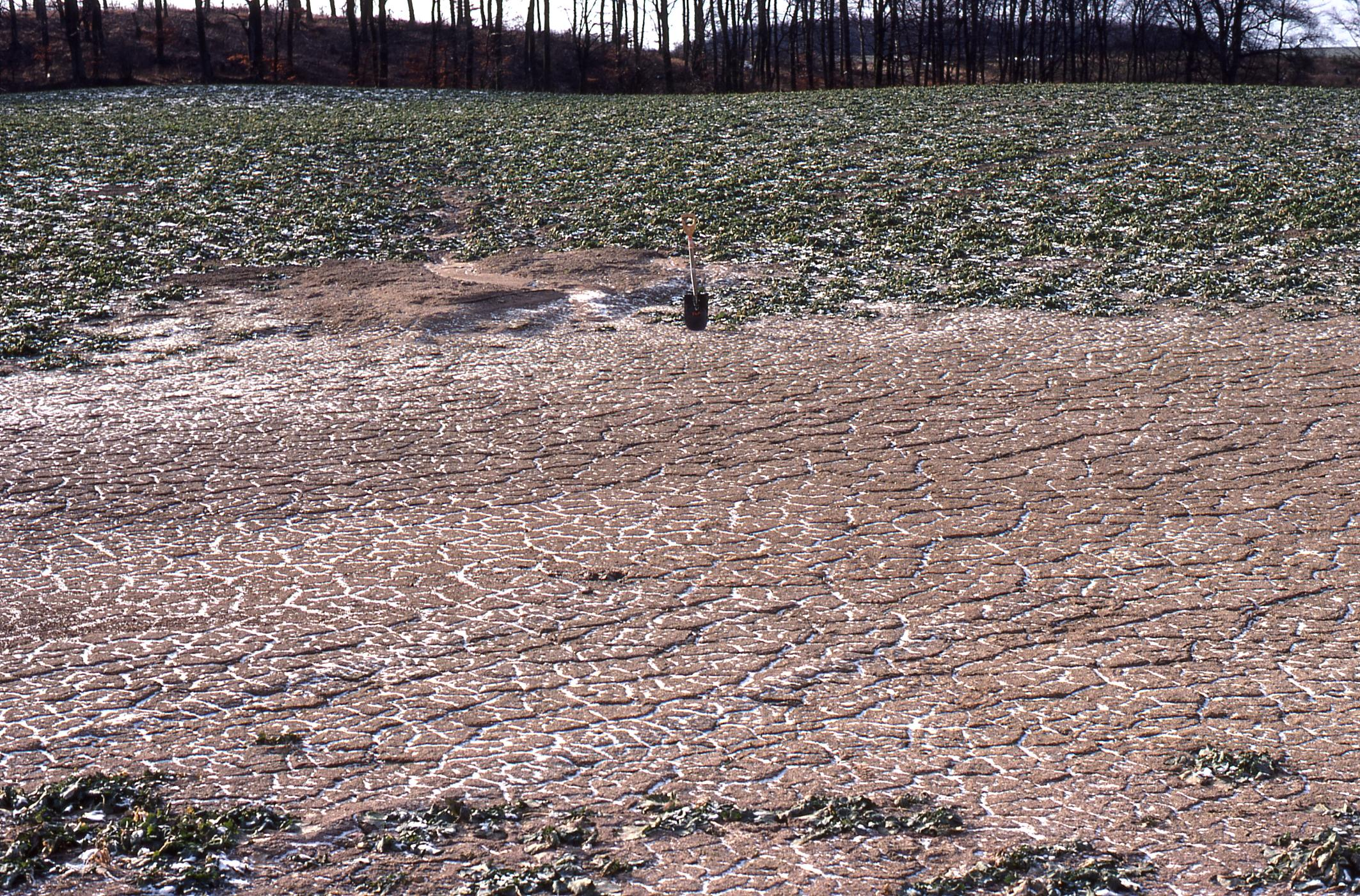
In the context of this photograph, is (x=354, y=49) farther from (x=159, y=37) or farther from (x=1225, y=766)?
(x=1225, y=766)

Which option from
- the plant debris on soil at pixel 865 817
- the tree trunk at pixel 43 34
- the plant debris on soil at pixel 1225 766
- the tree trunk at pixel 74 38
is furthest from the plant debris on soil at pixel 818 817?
the tree trunk at pixel 43 34

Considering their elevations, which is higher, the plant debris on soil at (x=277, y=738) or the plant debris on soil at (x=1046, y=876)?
the plant debris on soil at (x=277, y=738)

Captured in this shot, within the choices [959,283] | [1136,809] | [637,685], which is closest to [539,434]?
[637,685]

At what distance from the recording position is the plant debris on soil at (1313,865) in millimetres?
3467

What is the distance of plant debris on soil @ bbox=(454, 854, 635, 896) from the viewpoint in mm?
3557

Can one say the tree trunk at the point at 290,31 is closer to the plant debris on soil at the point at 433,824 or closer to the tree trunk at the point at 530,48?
→ the tree trunk at the point at 530,48

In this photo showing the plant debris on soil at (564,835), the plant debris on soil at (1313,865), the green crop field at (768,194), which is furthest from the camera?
the green crop field at (768,194)

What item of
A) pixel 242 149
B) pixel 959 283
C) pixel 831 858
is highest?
pixel 242 149

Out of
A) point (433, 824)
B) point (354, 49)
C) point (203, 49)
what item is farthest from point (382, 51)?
point (433, 824)

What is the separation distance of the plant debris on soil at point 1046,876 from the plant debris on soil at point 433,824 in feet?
4.40

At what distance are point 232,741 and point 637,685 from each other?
5.25ft

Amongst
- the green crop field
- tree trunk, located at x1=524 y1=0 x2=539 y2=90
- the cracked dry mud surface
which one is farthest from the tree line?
the cracked dry mud surface

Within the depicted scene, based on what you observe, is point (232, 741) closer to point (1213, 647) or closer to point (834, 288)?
point (1213, 647)

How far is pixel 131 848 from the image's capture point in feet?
12.4
